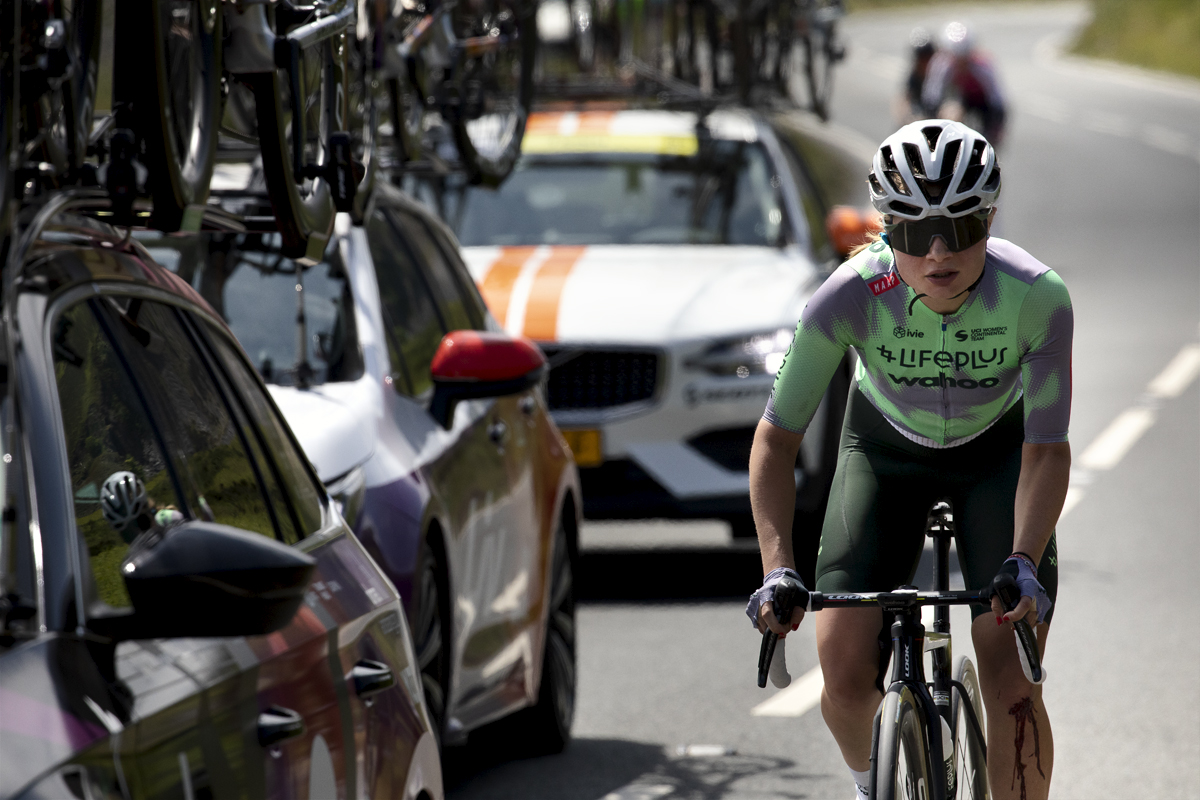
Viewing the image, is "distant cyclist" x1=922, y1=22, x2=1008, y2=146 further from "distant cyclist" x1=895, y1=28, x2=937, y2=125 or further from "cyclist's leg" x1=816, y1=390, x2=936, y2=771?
"cyclist's leg" x1=816, y1=390, x2=936, y2=771

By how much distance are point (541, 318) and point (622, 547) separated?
210cm

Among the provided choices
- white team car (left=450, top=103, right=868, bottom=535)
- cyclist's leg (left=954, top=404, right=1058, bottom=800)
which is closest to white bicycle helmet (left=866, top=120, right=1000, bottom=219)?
cyclist's leg (left=954, top=404, right=1058, bottom=800)

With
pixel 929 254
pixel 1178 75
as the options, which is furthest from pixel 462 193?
pixel 1178 75

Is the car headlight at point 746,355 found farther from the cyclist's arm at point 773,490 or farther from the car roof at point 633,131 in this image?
the cyclist's arm at point 773,490

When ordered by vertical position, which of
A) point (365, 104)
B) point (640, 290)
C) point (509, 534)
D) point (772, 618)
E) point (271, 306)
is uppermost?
point (365, 104)

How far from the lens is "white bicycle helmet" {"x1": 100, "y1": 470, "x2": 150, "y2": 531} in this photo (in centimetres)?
339

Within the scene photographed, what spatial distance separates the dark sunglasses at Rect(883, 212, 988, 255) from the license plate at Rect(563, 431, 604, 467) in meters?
5.42

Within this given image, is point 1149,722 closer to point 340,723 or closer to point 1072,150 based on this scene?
point 340,723

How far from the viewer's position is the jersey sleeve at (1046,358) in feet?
15.6

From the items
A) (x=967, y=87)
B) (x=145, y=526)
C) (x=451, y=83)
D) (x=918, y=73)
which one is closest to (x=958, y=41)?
(x=967, y=87)

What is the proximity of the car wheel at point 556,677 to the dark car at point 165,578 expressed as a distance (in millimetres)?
2928

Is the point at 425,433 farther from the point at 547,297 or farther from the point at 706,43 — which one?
the point at 706,43

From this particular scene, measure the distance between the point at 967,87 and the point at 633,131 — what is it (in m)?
9.23

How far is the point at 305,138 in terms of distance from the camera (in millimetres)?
5430
